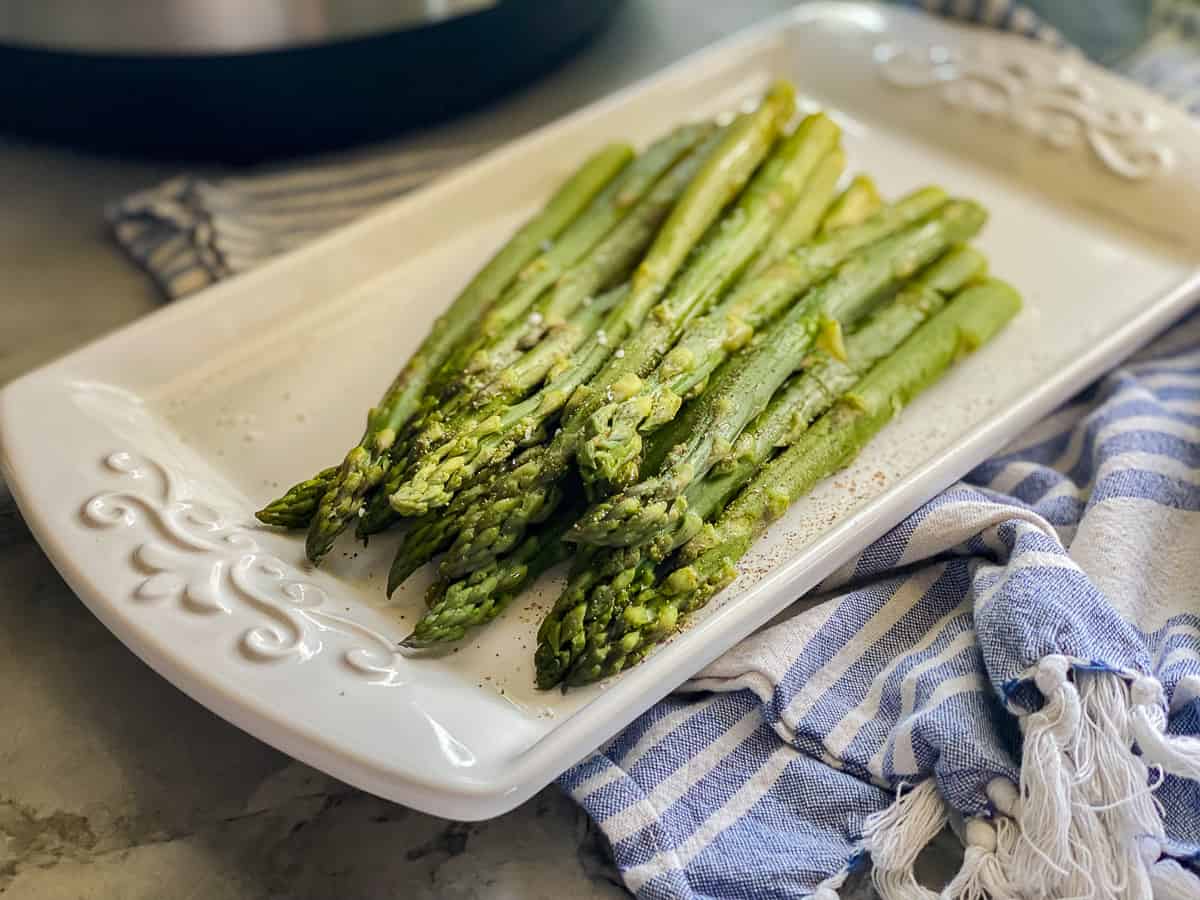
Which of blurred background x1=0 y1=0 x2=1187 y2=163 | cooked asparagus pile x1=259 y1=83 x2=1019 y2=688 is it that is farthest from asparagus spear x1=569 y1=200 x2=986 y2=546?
blurred background x1=0 y1=0 x2=1187 y2=163

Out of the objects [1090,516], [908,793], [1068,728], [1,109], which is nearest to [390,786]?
[908,793]

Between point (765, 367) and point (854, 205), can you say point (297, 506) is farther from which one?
point (854, 205)

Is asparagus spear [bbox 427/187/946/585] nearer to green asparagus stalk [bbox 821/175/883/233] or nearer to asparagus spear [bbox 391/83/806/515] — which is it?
asparagus spear [bbox 391/83/806/515]

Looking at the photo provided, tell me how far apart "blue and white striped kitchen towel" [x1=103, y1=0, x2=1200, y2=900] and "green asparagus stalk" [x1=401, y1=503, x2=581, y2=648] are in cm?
27

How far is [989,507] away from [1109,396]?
0.56 meters

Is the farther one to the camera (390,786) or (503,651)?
(503,651)

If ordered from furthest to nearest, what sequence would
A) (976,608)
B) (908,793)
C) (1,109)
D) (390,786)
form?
(1,109) → (976,608) → (908,793) → (390,786)

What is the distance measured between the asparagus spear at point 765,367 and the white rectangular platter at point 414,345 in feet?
0.57

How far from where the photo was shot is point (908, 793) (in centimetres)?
182

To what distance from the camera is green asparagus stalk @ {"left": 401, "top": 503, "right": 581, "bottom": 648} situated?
185cm

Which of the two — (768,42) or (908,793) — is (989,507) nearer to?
(908,793)

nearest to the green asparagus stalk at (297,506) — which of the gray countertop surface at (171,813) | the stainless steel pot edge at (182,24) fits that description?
the gray countertop surface at (171,813)

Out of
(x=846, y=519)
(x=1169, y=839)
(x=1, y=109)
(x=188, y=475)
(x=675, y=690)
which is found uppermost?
(x=1, y=109)

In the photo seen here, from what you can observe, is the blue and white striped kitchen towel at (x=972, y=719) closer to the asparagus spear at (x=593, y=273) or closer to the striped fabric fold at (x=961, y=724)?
the striped fabric fold at (x=961, y=724)
